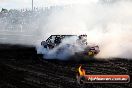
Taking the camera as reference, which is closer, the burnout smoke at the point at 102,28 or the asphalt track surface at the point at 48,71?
the asphalt track surface at the point at 48,71

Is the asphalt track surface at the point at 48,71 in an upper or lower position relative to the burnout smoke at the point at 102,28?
lower

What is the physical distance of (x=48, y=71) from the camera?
12.5 meters

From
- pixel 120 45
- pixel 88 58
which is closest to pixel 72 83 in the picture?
pixel 88 58

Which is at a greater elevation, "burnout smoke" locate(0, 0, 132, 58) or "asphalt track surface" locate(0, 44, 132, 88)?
"burnout smoke" locate(0, 0, 132, 58)

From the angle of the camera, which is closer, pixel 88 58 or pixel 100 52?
pixel 88 58

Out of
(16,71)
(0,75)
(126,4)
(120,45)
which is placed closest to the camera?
(0,75)

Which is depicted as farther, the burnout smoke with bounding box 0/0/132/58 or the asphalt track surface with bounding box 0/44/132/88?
the burnout smoke with bounding box 0/0/132/58

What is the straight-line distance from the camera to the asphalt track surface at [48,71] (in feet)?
33.5

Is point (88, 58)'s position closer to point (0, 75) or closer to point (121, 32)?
point (0, 75)

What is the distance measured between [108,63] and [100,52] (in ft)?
8.80

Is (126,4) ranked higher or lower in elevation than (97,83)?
higher

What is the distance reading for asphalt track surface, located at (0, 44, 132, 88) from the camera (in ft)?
33.5

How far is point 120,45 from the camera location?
61.4 feet

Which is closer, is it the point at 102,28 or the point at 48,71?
the point at 48,71
